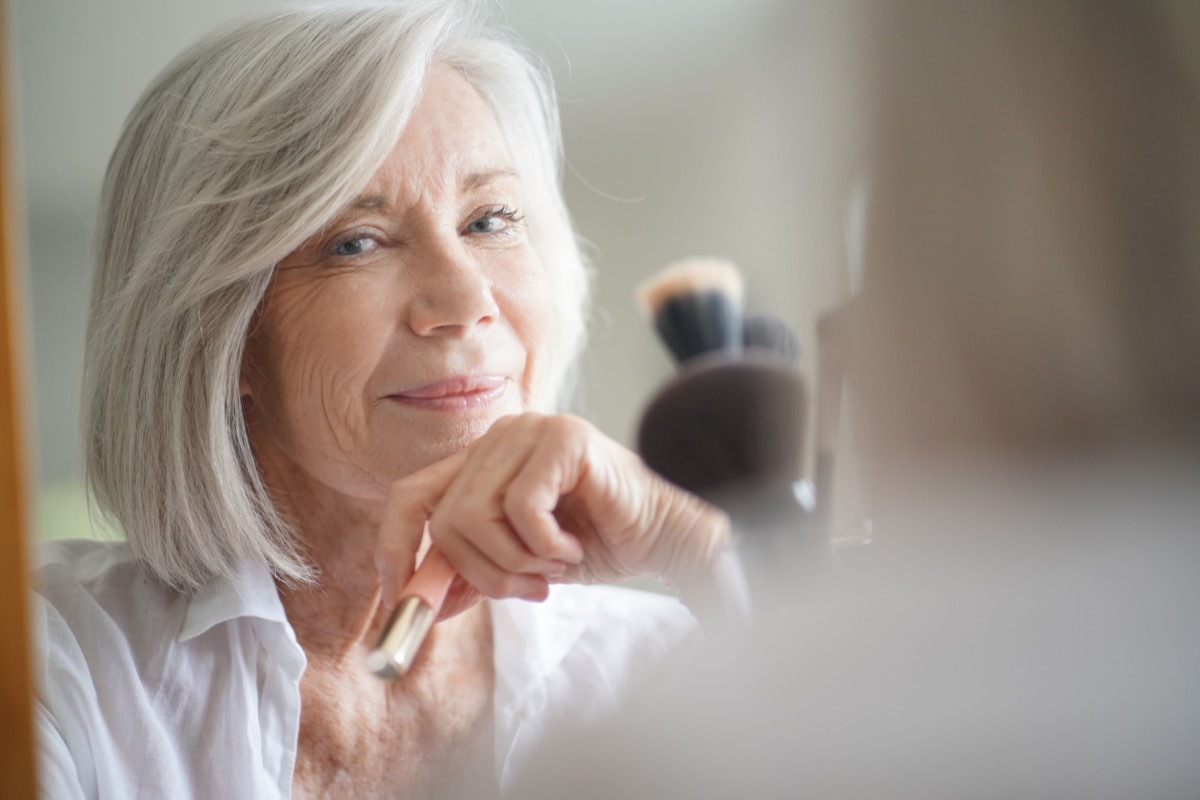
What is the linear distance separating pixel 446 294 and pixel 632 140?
228 millimetres

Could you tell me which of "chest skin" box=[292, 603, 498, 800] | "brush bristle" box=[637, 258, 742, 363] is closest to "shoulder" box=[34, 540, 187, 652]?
"chest skin" box=[292, 603, 498, 800]

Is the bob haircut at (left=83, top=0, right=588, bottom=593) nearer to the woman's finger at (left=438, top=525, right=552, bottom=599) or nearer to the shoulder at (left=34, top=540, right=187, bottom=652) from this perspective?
the shoulder at (left=34, top=540, right=187, bottom=652)

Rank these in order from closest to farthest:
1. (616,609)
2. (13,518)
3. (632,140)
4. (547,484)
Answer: (13,518) → (547,484) → (632,140) → (616,609)

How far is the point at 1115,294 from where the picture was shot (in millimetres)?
557

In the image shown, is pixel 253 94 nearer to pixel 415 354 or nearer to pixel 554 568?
pixel 415 354

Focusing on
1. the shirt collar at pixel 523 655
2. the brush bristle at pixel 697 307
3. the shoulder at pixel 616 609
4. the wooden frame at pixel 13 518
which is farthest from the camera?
the shoulder at pixel 616 609

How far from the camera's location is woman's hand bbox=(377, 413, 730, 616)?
61 centimetres

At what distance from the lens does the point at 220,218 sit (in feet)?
2.53

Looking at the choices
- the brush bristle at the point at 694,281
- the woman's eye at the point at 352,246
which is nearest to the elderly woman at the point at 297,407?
the woman's eye at the point at 352,246

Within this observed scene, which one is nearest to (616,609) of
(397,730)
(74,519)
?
(397,730)

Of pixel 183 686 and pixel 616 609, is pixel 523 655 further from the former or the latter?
pixel 183 686

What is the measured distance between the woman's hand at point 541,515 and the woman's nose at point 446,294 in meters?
0.15

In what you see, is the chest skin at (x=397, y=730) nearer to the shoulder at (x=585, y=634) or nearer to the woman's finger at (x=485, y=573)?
the shoulder at (x=585, y=634)

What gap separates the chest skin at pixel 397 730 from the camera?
0.75 m
